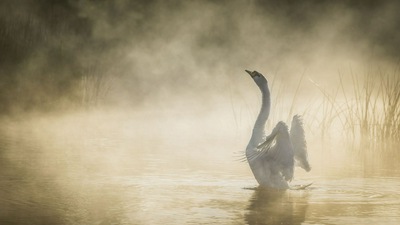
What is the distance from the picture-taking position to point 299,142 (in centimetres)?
1243

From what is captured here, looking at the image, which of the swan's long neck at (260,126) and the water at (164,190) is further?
the swan's long neck at (260,126)

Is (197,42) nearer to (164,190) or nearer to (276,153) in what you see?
(276,153)

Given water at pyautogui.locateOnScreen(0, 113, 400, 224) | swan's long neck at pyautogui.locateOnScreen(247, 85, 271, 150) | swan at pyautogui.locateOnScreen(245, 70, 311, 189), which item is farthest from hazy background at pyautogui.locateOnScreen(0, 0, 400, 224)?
swan's long neck at pyautogui.locateOnScreen(247, 85, 271, 150)

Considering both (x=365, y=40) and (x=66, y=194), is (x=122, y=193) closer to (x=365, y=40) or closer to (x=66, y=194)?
(x=66, y=194)

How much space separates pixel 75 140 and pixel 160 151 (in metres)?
2.30

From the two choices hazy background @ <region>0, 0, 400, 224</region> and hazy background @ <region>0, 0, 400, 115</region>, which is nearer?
hazy background @ <region>0, 0, 400, 224</region>

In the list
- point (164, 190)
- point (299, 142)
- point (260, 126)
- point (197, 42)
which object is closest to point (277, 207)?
point (164, 190)

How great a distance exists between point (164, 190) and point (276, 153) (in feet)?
4.67

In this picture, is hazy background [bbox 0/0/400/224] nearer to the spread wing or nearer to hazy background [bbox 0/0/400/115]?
hazy background [bbox 0/0/400/115]

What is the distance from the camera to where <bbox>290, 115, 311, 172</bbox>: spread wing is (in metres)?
12.4

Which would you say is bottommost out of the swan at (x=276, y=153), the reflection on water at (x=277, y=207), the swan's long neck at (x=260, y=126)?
the reflection on water at (x=277, y=207)

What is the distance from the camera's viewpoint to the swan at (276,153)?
11656mm

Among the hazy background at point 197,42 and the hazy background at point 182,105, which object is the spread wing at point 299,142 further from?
the hazy background at point 197,42

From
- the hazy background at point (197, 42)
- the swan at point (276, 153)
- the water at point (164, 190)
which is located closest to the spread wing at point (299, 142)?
the swan at point (276, 153)
